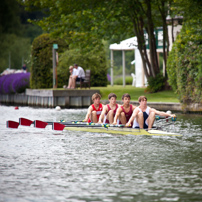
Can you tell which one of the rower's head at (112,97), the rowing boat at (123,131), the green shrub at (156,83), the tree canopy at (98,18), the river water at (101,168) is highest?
the tree canopy at (98,18)

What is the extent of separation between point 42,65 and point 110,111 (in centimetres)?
2145

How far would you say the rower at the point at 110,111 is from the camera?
1603 cm

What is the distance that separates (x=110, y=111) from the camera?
52.7ft

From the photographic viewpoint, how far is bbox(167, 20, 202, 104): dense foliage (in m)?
20.7

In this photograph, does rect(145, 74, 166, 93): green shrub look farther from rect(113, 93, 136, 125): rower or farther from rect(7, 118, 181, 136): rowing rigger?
rect(113, 93, 136, 125): rower

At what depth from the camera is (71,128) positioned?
16.8 meters

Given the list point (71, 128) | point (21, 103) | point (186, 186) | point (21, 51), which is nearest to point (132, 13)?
point (21, 103)

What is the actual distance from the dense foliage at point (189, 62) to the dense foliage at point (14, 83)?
17.5 m

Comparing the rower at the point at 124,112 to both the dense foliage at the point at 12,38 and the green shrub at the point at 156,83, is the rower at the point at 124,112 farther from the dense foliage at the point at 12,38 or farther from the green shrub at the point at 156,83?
the dense foliage at the point at 12,38

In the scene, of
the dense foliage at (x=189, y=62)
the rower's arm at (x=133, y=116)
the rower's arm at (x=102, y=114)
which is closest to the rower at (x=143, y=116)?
the rower's arm at (x=133, y=116)

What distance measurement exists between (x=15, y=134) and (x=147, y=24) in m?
16.3

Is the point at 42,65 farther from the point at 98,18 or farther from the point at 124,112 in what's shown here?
the point at 124,112

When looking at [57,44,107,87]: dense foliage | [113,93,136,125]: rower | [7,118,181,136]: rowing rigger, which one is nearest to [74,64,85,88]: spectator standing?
[57,44,107,87]: dense foliage

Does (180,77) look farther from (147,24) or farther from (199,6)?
(147,24)
